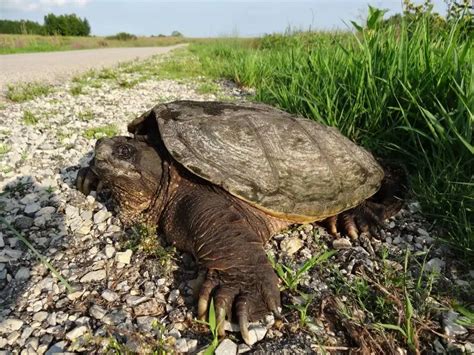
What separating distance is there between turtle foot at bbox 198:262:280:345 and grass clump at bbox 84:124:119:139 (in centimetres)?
258

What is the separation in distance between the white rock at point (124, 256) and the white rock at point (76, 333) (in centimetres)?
48

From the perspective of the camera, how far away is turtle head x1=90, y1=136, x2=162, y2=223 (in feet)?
6.31

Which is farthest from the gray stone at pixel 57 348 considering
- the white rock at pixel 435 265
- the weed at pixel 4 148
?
the weed at pixel 4 148

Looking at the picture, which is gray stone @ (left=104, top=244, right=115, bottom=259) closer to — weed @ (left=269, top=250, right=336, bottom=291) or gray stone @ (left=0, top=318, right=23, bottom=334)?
gray stone @ (left=0, top=318, right=23, bottom=334)

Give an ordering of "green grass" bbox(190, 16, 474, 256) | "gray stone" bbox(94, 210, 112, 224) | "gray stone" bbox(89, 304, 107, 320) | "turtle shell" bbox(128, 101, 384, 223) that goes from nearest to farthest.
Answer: "gray stone" bbox(89, 304, 107, 320) < "turtle shell" bbox(128, 101, 384, 223) < "green grass" bbox(190, 16, 474, 256) < "gray stone" bbox(94, 210, 112, 224)

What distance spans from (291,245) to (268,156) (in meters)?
0.54

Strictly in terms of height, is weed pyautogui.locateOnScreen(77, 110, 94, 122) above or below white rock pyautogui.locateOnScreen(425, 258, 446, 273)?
above

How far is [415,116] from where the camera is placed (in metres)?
2.54

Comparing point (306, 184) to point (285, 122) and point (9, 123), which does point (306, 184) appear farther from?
point (9, 123)

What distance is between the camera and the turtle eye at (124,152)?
195 cm

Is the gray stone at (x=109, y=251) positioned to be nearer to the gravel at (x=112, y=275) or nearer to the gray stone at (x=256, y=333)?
the gravel at (x=112, y=275)

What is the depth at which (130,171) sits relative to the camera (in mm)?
1934

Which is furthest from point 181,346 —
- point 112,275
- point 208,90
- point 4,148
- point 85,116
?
point 208,90

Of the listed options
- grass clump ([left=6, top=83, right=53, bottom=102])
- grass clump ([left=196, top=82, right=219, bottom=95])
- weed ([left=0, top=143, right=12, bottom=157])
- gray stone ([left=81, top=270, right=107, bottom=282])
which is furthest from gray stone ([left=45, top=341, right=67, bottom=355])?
grass clump ([left=196, top=82, right=219, bottom=95])
